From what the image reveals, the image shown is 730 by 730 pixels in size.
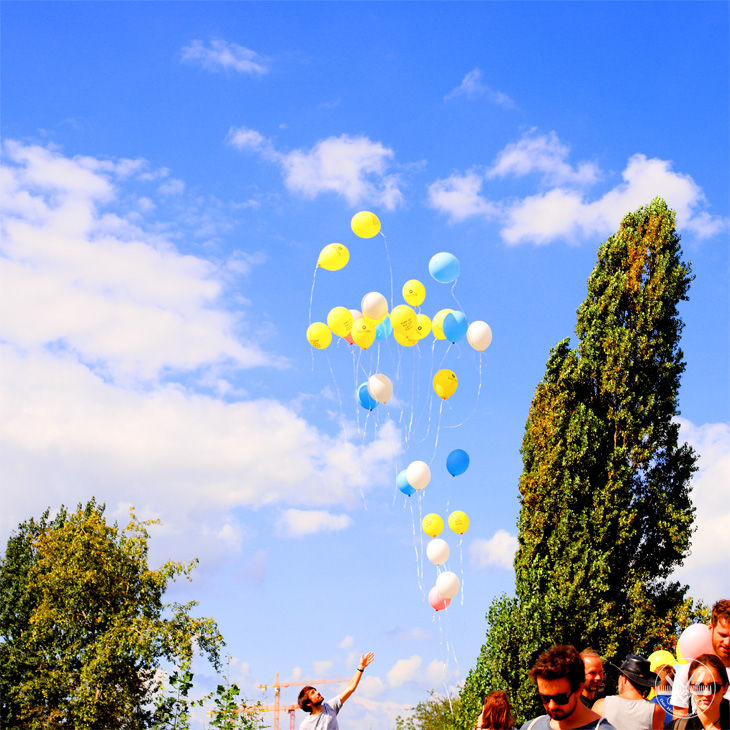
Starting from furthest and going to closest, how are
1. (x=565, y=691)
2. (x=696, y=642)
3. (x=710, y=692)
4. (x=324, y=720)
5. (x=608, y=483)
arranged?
(x=608, y=483) → (x=324, y=720) → (x=696, y=642) → (x=710, y=692) → (x=565, y=691)

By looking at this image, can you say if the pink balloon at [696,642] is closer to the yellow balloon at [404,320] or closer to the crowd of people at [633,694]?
the crowd of people at [633,694]

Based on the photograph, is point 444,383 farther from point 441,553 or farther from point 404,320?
point 441,553

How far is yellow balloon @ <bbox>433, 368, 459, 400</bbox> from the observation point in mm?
13578

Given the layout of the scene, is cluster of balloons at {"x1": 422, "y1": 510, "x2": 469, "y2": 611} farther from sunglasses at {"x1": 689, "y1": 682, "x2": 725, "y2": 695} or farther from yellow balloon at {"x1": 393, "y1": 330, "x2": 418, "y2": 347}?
sunglasses at {"x1": 689, "y1": 682, "x2": 725, "y2": 695}

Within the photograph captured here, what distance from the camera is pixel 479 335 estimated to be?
43.8ft

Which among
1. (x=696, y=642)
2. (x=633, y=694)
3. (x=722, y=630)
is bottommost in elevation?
(x=633, y=694)

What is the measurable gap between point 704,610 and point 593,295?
7231mm

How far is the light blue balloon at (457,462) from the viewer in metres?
13.7

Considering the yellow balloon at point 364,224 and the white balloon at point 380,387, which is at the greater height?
the yellow balloon at point 364,224

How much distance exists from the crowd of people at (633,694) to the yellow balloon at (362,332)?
7.67 metres

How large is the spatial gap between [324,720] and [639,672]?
2993mm

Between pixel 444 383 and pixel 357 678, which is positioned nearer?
pixel 357 678

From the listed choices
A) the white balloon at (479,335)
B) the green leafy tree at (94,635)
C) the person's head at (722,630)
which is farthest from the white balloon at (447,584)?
the green leafy tree at (94,635)

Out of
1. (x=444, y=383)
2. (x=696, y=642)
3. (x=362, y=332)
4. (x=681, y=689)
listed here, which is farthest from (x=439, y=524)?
(x=681, y=689)
